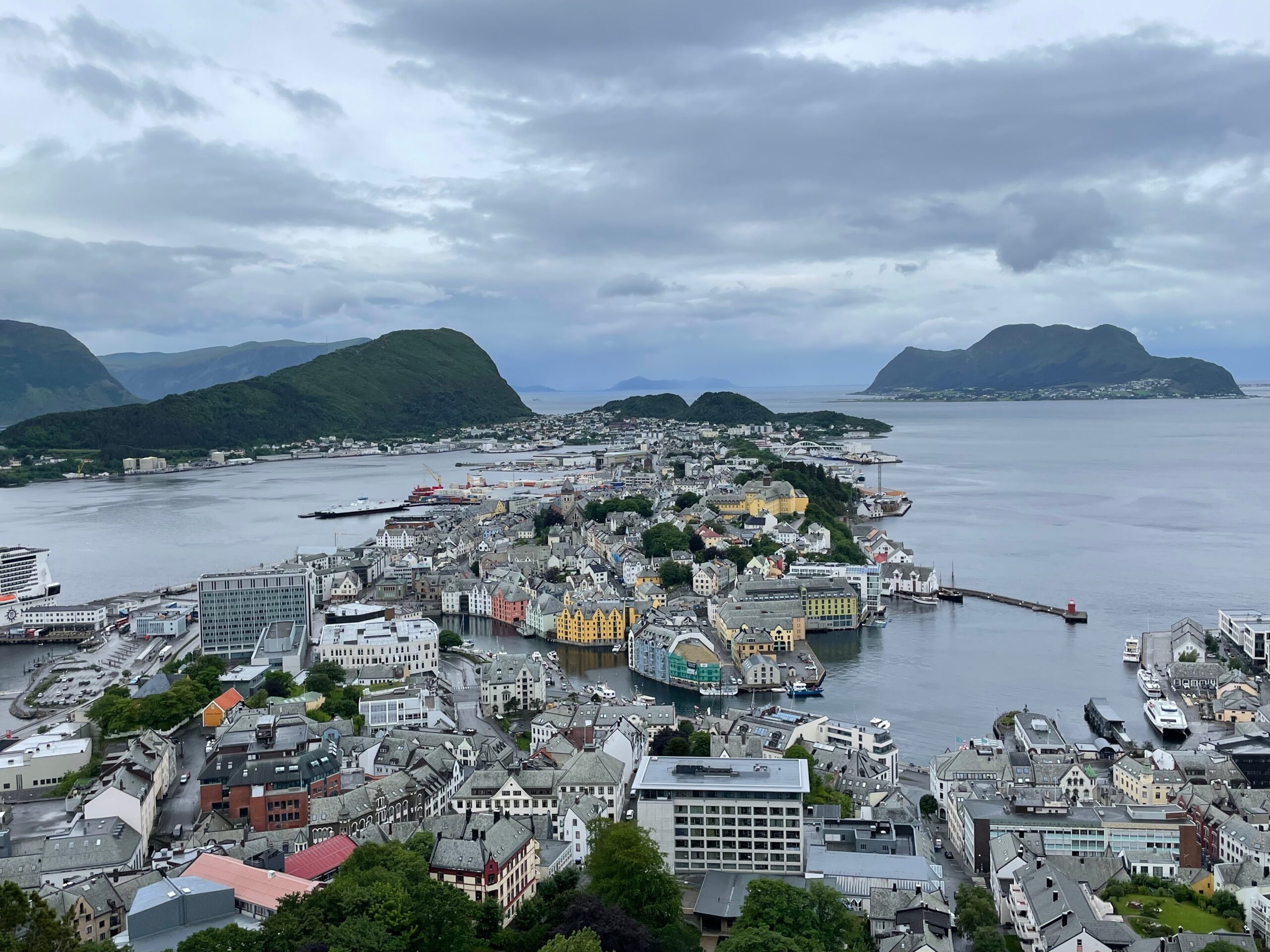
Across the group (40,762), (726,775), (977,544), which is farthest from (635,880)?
(977,544)

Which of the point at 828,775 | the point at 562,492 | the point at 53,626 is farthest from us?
the point at 562,492

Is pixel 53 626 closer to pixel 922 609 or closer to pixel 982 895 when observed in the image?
pixel 922 609

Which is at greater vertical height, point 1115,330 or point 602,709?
point 1115,330

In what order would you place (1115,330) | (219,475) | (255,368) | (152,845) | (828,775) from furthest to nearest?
1. (255,368)
2. (1115,330)
3. (219,475)
4. (828,775)
5. (152,845)

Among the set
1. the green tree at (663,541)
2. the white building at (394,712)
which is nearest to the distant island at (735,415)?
the green tree at (663,541)

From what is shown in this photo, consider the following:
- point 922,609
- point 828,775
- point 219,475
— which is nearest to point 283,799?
point 828,775

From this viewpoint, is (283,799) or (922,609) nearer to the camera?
(283,799)

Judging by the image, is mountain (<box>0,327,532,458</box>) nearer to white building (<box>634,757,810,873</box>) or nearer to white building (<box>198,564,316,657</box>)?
white building (<box>198,564,316,657</box>)
